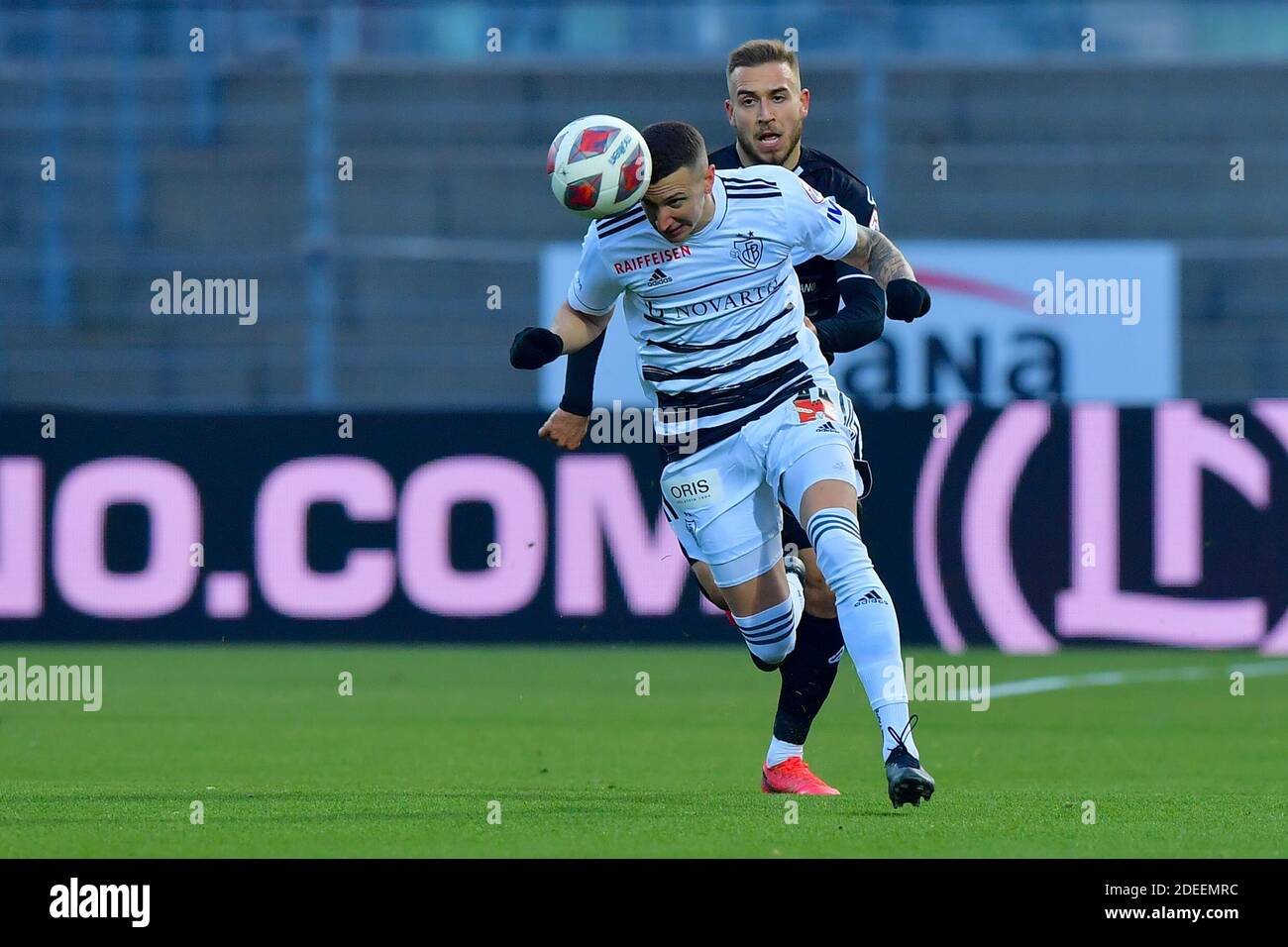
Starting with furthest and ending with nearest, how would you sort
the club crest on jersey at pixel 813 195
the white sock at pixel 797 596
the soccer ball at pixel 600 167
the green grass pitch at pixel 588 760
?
the white sock at pixel 797 596
the club crest on jersey at pixel 813 195
the soccer ball at pixel 600 167
the green grass pitch at pixel 588 760

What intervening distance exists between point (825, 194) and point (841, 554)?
1687mm

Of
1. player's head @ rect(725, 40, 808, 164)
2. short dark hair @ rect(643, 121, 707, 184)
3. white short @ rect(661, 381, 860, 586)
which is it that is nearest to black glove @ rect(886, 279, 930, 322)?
white short @ rect(661, 381, 860, 586)

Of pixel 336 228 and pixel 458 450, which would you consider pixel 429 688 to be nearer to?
pixel 458 450

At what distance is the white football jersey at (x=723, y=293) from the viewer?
677 centimetres

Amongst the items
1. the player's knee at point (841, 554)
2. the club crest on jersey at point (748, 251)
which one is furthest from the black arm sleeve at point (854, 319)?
the player's knee at point (841, 554)

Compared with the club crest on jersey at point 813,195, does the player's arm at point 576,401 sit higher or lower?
lower

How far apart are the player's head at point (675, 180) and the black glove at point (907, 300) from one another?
25.7 inches

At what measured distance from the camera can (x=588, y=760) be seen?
8.73m

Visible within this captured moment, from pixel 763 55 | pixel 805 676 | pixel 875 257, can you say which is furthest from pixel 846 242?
pixel 805 676

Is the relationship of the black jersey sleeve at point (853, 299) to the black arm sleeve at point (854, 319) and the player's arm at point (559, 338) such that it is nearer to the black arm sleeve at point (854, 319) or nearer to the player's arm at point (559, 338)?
the black arm sleeve at point (854, 319)

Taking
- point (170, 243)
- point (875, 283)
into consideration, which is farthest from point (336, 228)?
point (875, 283)

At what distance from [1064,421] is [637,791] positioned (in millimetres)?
7434

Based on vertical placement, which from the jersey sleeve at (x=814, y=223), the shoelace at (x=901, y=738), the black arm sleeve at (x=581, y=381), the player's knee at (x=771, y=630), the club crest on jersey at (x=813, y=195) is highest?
the club crest on jersey at (x=813, y=195)

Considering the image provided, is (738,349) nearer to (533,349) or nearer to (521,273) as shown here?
(533,349)
